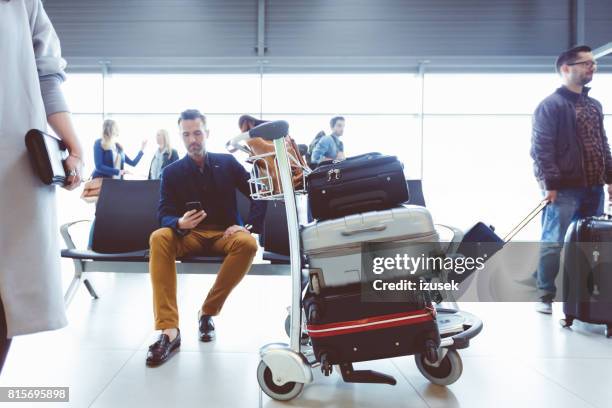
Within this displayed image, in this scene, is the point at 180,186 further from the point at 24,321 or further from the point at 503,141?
the point at 503,141

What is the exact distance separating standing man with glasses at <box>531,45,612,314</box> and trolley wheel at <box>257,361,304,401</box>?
1856 millimetres

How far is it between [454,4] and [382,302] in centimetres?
645

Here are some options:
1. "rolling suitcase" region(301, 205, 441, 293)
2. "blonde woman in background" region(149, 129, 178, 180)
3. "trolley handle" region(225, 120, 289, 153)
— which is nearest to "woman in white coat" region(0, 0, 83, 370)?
"trolley handle" region(225, 120, 289, 153)

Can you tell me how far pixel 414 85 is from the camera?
6418 millimetres

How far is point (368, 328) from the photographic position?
4.16 ft

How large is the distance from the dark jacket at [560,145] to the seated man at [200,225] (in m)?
1.73

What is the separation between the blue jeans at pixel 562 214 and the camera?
2449 mm

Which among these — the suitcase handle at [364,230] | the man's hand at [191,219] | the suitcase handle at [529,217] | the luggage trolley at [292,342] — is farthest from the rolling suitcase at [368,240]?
the suitcase handle at [529,217]

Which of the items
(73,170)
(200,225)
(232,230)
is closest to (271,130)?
(73,170)

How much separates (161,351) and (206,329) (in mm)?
363

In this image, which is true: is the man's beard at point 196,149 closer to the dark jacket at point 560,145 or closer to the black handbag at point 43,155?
the black handbag at point 43,155

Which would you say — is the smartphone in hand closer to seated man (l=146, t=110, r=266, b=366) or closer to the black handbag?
seated man (l=146, t=110, r=266, b=366)

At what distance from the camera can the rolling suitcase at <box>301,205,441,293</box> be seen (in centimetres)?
126

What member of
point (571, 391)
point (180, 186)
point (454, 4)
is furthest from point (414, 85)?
point (571, 391)
